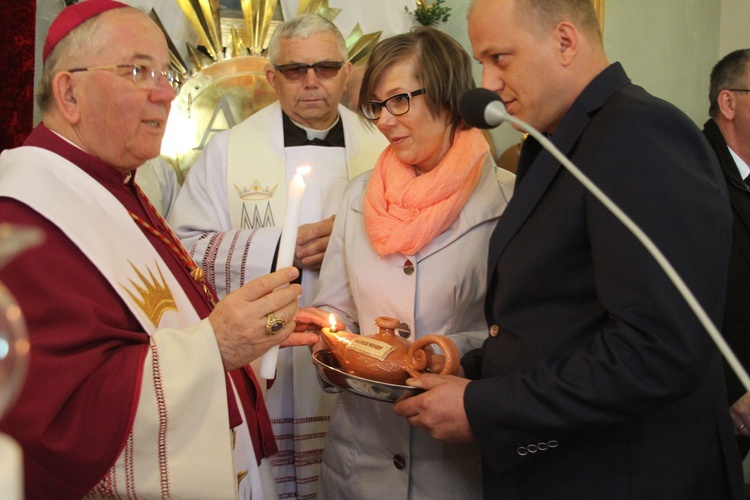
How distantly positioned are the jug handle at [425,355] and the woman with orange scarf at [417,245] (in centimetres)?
21

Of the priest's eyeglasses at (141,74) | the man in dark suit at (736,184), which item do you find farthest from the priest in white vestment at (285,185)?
the man in dark suit at (736,184)

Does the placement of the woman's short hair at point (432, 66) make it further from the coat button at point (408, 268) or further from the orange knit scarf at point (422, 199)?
the coat button at point (408, 268)

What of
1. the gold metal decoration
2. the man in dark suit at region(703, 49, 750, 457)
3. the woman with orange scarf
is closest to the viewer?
the woman with orange scarf

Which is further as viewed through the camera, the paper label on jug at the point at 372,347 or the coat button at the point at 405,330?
the coat button at the point at 405,330

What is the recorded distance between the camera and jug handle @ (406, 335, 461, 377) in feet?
6.53

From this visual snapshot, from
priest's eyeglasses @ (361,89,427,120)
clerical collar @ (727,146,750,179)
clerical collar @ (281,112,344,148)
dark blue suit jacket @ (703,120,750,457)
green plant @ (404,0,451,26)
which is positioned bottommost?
dark blue suit jacket @ (703,120,750,457)

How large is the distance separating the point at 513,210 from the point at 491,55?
39cm

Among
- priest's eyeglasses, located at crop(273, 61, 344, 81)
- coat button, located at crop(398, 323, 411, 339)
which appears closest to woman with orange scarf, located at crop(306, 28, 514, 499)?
coat button, located at crop(398, 323, 411, 339)

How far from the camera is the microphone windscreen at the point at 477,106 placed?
131 centimetres

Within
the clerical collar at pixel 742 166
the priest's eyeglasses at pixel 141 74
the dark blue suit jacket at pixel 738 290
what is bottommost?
the dark blue suit jacket at pixel 738 290

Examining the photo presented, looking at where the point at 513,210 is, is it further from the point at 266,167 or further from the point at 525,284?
the point at 266,167

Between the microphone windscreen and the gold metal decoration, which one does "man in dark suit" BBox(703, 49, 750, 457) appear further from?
the gold metal decoration

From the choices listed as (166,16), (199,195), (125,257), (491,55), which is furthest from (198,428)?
(166,16)

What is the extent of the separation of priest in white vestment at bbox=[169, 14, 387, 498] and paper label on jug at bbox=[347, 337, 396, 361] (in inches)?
43.5
